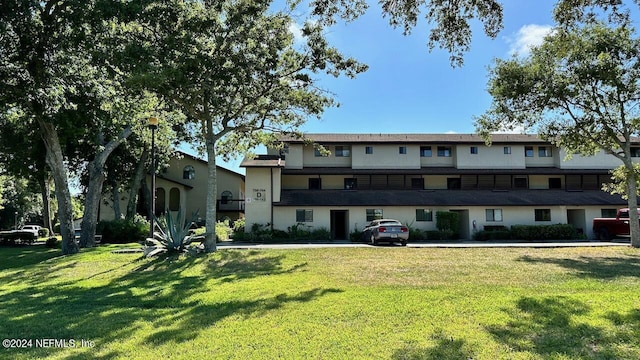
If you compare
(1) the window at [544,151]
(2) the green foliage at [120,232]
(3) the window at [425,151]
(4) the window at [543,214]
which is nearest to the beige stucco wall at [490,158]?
(1) the window at [544,151]

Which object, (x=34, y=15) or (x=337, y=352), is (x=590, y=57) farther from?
(x=34, y=15)

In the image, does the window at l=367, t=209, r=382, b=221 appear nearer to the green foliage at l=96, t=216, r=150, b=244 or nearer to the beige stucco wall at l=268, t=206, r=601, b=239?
the beige stucco wall at l=268, t=206, r=601, b=239

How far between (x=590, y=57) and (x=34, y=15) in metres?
Answer: 23.4

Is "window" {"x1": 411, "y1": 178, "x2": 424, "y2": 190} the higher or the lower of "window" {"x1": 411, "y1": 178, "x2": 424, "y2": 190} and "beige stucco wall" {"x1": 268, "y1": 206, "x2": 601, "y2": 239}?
the higher

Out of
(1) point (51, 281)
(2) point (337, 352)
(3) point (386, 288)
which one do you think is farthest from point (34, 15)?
(2) point (337, 352)

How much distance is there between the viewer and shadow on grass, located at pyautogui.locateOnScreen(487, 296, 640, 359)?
450 centimetres

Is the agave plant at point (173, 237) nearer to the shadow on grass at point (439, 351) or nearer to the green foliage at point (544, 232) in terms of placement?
the shadow on grass at point (439, 351)

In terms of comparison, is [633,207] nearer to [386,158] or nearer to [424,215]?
[424,215]

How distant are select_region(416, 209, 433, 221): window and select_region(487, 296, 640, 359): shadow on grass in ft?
73.7

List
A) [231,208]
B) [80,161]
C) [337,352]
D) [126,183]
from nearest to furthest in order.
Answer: [337,352] → [80,161] → [126,183] → [231,208]

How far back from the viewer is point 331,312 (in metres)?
6.18

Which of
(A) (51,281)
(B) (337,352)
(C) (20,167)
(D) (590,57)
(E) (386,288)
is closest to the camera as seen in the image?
(B) (337,352)

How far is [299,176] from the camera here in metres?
32.2

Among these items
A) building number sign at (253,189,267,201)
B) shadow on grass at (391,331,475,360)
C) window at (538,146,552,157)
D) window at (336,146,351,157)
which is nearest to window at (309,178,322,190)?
window at (336,146,351,157)
